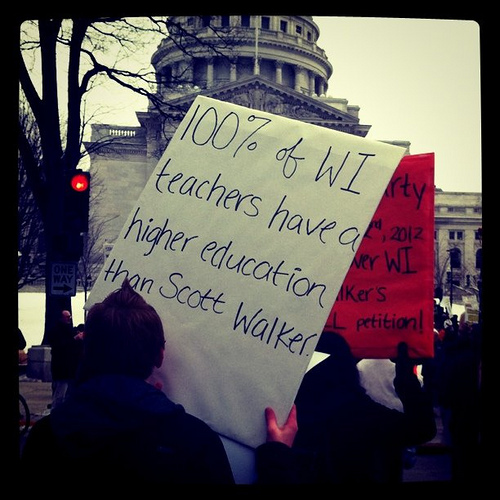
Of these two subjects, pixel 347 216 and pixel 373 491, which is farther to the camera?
pixel 347 216

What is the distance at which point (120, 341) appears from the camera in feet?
6.16

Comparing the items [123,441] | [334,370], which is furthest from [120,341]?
[334,370]

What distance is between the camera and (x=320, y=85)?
6003 centimetres

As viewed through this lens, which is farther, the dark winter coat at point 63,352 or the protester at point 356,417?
the dark winter coat at point 63,352

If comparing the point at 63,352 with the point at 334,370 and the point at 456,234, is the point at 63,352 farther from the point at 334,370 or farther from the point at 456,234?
the point at 456,234

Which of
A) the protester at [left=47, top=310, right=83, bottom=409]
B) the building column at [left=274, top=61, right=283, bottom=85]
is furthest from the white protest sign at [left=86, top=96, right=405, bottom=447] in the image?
the building column at [left=274, top=61, right=283, bottom=85]

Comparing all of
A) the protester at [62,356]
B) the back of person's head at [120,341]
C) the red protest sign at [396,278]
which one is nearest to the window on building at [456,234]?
the protester at [62,356]

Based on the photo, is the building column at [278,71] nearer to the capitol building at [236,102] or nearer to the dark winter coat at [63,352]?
the capitol building at [236,102]

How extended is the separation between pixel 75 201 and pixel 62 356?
6.81 feet

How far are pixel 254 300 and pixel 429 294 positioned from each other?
62 centimetres

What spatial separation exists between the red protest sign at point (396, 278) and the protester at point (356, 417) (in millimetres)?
59

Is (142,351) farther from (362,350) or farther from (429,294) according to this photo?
(429,294)

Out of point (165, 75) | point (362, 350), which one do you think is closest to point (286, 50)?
point (165, 75)

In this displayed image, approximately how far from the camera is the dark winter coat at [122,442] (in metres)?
1.70
